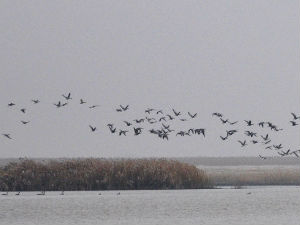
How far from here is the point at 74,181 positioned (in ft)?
124

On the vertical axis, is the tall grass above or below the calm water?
above

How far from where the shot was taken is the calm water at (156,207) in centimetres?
2866

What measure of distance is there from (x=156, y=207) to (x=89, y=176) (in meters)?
6.33

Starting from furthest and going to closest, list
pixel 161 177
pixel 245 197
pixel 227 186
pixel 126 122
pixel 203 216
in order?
1. pixel 227 186
2. pixel 161 177
3. pixel 245 197
4. pixel 126 122
5. pixel 203 216

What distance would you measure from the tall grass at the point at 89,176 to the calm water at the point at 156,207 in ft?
3.03

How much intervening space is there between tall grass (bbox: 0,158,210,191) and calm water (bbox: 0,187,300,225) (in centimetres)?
92

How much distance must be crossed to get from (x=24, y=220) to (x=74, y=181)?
8959mm

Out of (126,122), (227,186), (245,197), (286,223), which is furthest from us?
(227,186)

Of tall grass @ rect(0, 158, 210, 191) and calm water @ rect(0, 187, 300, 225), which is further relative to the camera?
tall grass @ rect(0, 158, 210, 191)

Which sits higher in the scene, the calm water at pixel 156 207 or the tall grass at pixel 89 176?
the tall grass at pixel 89 176

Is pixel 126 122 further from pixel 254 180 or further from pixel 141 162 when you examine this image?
pixel 254 180

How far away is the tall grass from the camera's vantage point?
37.8m

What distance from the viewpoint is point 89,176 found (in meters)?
37.9

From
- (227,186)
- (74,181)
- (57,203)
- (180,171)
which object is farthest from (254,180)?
(57,203)
